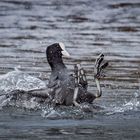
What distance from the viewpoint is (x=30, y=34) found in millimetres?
22984

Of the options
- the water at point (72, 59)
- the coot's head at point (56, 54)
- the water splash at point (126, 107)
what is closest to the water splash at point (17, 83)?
the water at point (72, 59)

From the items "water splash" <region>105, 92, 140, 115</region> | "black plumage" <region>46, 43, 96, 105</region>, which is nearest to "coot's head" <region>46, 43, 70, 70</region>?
"black plumage" <region>46, 43, 96, 105</region>

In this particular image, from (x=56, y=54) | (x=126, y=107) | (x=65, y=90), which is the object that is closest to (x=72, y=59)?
(x=56, y=54)

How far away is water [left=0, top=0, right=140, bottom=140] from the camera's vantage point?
39.3 feet

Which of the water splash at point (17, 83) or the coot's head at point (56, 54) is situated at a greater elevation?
the coot's head at point (56, 54)

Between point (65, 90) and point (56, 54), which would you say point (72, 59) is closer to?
point (56, 54)

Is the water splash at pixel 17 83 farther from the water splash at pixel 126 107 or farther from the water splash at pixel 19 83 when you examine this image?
the water splash at pixel 126 107

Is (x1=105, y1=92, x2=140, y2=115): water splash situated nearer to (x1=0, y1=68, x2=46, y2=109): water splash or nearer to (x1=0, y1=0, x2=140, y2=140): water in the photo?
(x1=0, y1=0, x2=140, y2=140): water

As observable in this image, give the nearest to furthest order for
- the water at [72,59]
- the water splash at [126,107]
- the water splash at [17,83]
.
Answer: the water at [72,59] → the water splash at [126,107] → the water splash at [17,83]

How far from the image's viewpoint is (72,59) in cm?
1870

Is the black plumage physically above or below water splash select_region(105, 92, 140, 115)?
above

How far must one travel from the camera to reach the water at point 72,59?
12.0 meters

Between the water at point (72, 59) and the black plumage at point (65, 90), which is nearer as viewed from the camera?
the water at point (72, 59)

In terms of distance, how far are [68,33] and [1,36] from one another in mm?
1786
